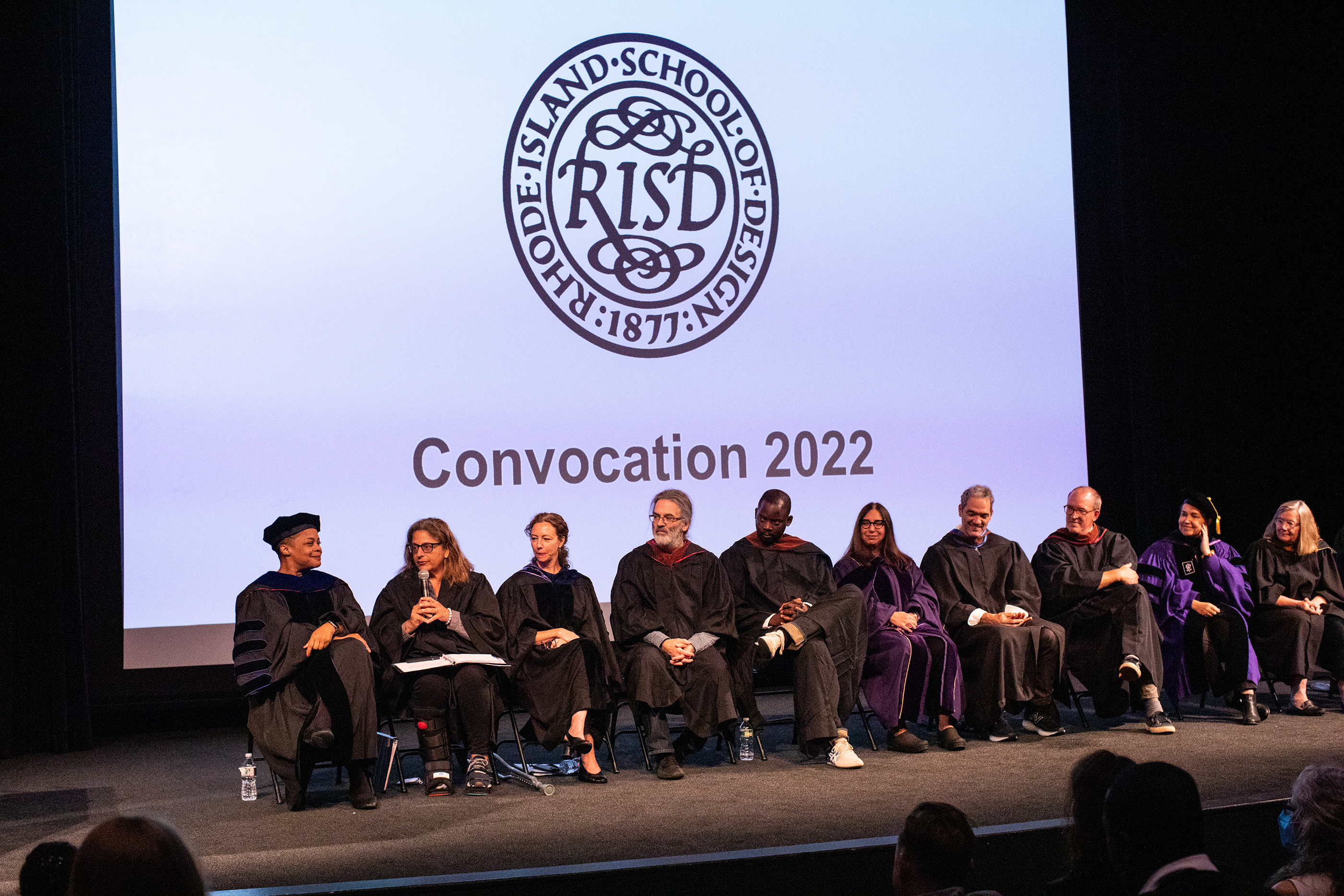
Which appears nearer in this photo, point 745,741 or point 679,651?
point 679,651

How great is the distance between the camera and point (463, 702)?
14.4ft

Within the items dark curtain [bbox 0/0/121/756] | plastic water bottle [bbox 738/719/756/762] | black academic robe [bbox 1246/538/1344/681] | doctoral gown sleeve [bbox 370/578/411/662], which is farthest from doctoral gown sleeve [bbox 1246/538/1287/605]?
dark curtain [bbox 0/0/121/756]

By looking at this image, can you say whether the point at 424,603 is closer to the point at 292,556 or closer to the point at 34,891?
the point at 292,556

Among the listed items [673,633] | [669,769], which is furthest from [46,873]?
[673,633]

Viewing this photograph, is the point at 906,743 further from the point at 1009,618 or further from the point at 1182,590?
the point at 1182,590

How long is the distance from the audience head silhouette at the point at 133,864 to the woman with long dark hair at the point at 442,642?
2843 mm

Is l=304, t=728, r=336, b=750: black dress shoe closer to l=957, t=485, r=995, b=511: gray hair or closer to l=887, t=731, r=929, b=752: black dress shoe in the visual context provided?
l=887, t=731, r=929, b=752: black dress shoe

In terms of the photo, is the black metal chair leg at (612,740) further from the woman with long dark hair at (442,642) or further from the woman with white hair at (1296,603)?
the woman with white hair at (1296,603)

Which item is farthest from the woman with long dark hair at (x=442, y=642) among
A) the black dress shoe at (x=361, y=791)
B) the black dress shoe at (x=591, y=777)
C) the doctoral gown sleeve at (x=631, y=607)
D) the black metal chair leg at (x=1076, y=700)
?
the black metal chair leg at (x=1076, y=700)

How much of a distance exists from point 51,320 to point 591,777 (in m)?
3.19

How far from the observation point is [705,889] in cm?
300

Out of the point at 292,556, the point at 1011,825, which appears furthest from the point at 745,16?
the point at 1011,825

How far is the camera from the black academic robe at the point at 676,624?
15.1 ft

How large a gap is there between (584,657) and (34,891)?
9.64 feet
